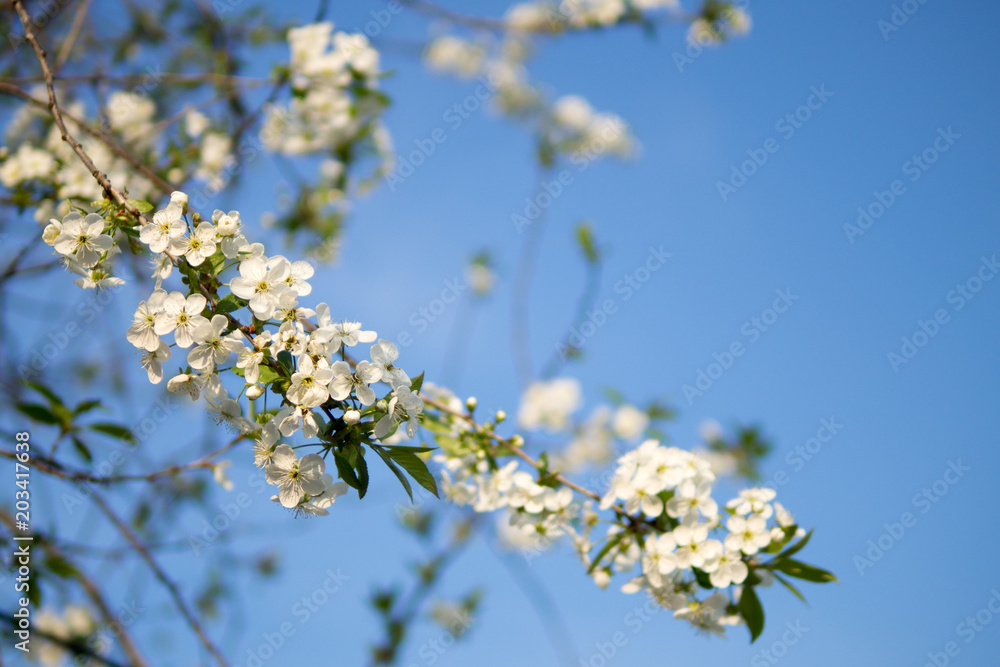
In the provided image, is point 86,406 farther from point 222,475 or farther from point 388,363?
point 388,363

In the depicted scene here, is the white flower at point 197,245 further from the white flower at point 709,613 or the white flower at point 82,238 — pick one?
the white flower at point 709,613

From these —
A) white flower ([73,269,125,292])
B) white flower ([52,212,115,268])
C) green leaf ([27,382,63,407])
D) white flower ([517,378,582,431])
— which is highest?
white flower ([517,378,582,431])

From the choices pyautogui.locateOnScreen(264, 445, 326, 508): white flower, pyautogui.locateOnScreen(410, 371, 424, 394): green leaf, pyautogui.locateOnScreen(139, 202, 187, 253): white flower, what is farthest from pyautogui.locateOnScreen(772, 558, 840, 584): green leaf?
pyautogui.locateOnScreen(139, 202, 187, 253): white flower

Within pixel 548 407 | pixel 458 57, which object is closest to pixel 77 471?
pixel 548 407

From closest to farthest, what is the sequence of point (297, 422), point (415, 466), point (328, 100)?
point (297, 422), point (415, 466), point (328, 100)

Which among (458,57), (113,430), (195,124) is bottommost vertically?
(113,430)

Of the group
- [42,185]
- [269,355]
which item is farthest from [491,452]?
[42,185]

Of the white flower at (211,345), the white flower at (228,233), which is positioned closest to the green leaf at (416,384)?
the white flower at (211,345)

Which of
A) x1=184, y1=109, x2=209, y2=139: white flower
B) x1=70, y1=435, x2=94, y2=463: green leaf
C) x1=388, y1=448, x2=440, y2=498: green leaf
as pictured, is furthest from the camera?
x1=184, y1=109, x2=209, y2=139: white flower

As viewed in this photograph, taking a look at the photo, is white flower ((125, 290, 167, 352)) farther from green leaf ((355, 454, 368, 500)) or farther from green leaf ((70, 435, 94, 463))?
green leaf ((70, 435, 94, 463))
